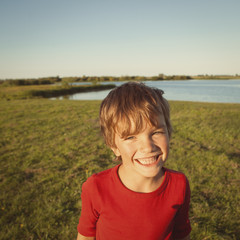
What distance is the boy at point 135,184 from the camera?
49.8 inches

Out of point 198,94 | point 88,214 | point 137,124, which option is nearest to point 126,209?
point 88,214

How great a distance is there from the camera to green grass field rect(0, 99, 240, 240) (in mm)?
2906

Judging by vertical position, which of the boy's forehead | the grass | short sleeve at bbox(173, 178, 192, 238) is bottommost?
short sleeve at bbox(173, 178, 192, 238)

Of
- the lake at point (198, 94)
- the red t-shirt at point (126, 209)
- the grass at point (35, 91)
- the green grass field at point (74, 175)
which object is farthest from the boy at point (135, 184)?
the grass at point (35, 91)

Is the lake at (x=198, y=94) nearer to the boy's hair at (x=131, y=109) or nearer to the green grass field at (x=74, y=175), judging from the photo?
the green grass field at (x=74, y=175)

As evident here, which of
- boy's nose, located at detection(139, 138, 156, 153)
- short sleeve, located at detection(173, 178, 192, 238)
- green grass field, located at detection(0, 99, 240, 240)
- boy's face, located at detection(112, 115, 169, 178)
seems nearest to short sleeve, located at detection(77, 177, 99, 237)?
boy's face, located at detection(112, 115, 169, 178)

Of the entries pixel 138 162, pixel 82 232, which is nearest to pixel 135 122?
pixel 138 162

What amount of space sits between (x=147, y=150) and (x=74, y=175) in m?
3.91

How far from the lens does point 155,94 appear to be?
4.61 ft

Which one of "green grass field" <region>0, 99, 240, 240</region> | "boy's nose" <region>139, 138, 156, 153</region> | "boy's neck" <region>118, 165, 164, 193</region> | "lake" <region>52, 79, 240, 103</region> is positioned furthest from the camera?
"lake" <region>52, 79, 240, 103</region>

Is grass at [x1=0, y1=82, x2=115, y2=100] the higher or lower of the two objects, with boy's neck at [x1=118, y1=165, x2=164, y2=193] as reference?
higher

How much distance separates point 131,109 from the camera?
4.33 ft

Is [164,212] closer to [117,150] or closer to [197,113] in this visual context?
[117,150]

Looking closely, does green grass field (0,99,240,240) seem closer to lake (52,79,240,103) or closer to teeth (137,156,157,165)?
teeth (137,156,157,165)
